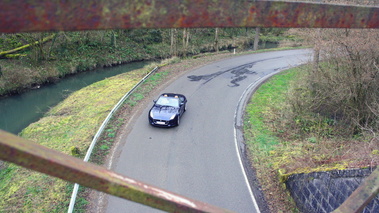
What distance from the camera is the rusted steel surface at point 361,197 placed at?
2.11 meters

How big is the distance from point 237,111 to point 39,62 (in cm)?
2141

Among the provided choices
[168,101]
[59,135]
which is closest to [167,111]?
[168,101]

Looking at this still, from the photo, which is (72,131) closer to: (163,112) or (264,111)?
(163,112)

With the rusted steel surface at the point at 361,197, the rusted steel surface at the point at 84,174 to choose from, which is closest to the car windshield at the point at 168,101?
the rusted steel surface at the point at 361,197

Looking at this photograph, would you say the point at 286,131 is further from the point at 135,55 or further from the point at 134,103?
the point at 135,55

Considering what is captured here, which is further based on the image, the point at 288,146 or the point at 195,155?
the point at 288,146

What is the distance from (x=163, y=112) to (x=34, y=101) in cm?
1284

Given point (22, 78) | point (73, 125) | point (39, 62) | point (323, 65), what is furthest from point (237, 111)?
point (39, 62)

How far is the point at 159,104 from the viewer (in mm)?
15117

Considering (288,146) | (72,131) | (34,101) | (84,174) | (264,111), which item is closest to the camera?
(84,174)

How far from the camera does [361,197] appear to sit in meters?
2.18

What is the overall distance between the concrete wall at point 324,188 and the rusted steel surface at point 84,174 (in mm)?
5783

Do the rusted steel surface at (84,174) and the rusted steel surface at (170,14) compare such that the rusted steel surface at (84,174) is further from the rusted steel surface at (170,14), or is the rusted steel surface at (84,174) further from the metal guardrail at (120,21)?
the rusted steel surface at (170,14)

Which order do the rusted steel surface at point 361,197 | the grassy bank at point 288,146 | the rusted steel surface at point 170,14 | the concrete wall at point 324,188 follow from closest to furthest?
1. the rusted steel surface at point 170,14
2. the rusted steel surface at point 361,197
3. the concrete wall at point 324,188
4. the grassy bank at point 288,146
